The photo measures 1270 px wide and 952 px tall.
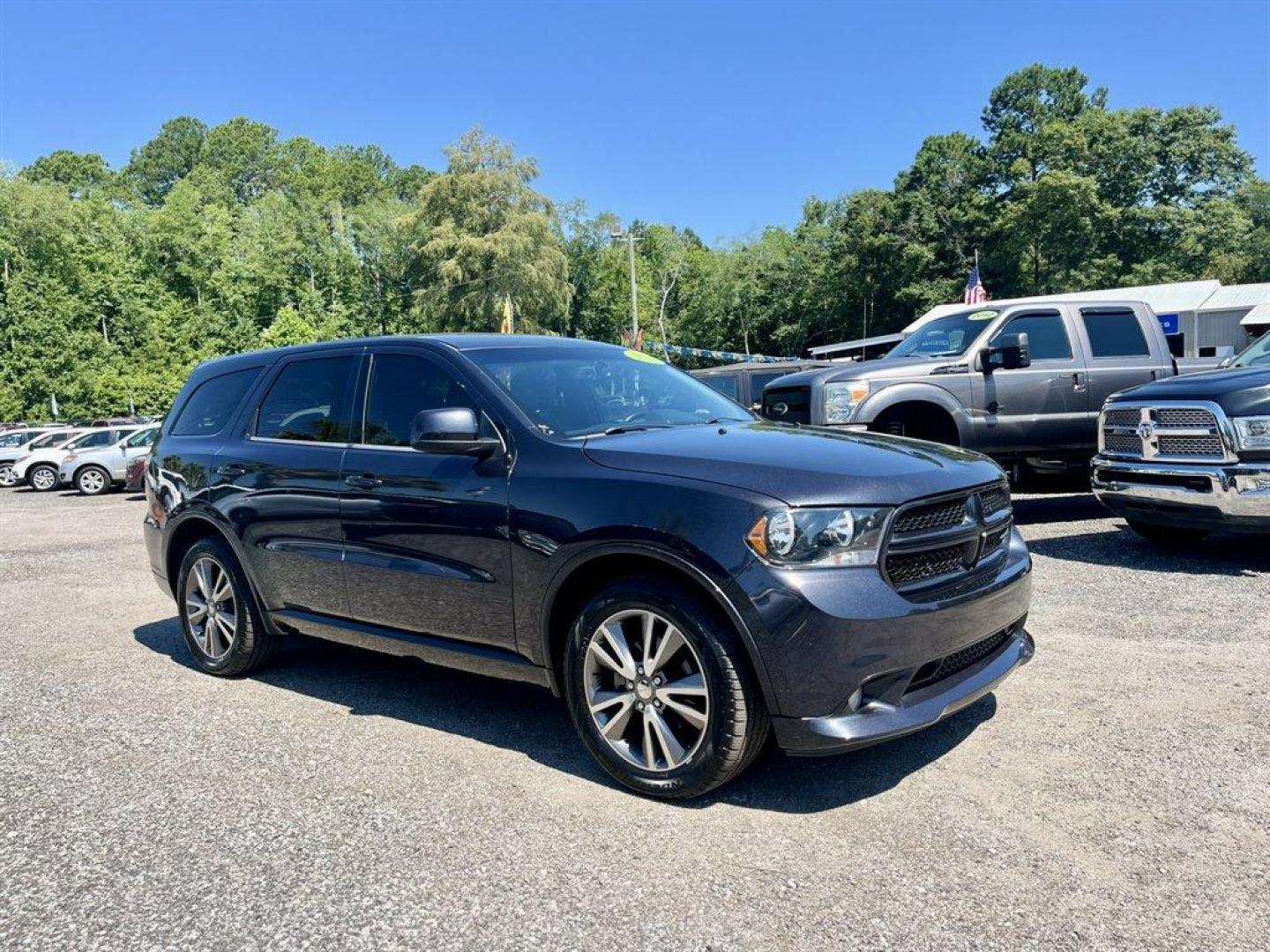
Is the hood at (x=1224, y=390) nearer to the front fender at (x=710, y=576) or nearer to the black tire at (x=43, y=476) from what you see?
the front fender at (x=710, y=576)

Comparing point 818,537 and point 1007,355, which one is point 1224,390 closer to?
point 1007,355

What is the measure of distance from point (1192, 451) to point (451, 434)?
589cm

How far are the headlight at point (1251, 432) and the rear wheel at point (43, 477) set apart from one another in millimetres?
26875

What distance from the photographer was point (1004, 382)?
350 inches

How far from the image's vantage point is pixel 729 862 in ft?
9.75

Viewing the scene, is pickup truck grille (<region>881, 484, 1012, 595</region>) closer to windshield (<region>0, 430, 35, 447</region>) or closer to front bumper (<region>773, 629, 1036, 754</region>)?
front bumper (<region>773, 629, 1036, 754</region>)

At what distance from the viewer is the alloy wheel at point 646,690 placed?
3301 millimetres

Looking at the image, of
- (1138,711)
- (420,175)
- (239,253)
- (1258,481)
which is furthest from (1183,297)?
(420,175)

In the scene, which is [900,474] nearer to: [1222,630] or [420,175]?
[1222,630]

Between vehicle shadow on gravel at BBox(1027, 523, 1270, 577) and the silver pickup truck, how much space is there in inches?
40.9

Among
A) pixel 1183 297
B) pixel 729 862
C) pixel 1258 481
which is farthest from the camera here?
pixel 1183 297

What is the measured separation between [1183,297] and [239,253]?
5408 centimetres

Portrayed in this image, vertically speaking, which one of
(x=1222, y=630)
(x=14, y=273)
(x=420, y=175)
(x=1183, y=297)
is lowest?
(x=1222, y=630)

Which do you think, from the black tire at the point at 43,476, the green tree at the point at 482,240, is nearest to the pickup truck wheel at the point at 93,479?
the black tire at the point at 43,476
